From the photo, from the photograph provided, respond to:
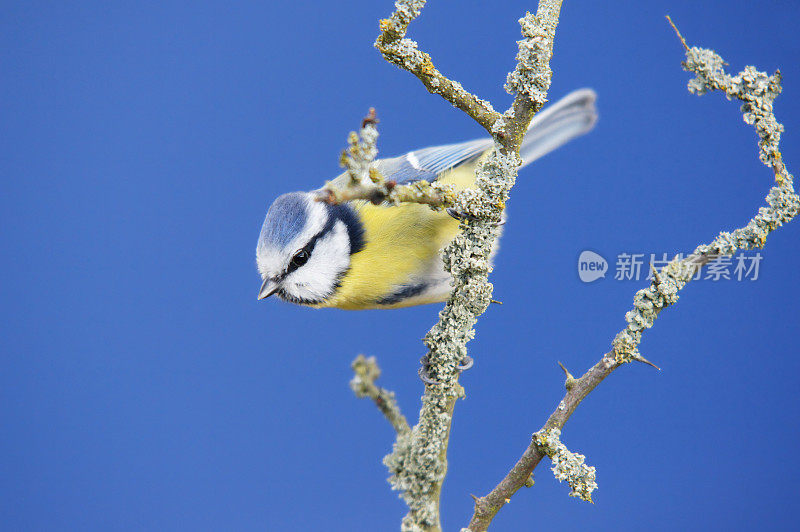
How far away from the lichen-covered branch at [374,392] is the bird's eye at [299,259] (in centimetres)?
20

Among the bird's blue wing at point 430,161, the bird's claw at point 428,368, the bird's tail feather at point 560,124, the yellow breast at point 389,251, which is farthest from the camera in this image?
the bird's tail feather at point 560,124

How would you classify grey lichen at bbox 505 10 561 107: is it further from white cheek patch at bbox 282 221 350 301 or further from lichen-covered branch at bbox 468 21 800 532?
white cheek patch at bbox 282 221 350 301

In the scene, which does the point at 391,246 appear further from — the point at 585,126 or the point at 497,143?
the point at 585,126

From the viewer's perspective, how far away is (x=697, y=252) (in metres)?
1.01

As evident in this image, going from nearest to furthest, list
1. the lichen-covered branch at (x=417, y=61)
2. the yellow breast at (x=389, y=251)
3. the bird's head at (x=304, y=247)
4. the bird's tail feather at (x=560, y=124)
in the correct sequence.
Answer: the lichen-covered branch at (x=417, y=61)
the bird's head at (x=304, y=247)
the yellow breast at (x=389, y=251)
the bird's tail feather at (x=560, y=124)

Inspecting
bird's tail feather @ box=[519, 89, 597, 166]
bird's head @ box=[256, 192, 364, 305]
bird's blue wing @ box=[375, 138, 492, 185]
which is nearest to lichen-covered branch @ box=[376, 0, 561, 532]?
bird's head @ box=[256, 192, 364, 305]

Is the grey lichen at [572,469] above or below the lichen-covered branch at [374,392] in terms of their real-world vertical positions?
below

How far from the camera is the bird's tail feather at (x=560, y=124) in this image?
162 centimetres

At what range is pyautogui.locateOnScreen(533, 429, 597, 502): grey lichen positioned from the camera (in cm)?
92

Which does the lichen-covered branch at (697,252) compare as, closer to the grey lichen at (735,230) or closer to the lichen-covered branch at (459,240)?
the grey lichen at (735,230)

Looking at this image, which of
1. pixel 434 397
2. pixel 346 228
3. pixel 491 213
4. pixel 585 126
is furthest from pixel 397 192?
pixel 585 126

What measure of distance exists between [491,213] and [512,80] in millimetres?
194

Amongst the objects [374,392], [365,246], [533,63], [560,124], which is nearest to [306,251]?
[365,246]

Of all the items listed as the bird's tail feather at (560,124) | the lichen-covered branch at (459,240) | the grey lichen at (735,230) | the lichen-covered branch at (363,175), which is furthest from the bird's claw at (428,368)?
the bird's tail feather at (560,124)
